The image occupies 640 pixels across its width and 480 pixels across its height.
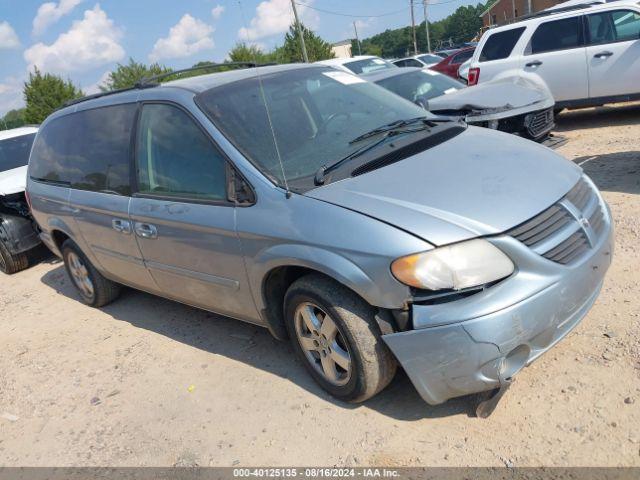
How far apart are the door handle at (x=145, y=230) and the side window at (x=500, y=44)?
7583 mm

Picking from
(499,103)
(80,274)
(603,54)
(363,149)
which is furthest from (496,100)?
(80,274)

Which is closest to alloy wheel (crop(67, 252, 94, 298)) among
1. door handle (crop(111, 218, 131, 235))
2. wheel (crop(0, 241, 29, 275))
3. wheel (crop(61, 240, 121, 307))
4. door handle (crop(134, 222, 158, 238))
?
wheel (crop(61, 240, 121, 307))

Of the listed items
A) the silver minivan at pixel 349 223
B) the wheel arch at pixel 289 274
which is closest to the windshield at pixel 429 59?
the silver minivan at pixel 349 223

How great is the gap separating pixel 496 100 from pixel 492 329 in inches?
194

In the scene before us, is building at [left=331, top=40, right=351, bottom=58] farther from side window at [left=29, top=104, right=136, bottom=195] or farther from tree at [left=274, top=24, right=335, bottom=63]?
side window at [left=29, top=104, right=136, bottom=195]

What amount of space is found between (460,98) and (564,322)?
4.73m

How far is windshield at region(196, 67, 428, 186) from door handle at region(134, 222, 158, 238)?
89 centimetres

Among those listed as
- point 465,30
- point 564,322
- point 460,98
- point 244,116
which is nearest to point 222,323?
point 244,116

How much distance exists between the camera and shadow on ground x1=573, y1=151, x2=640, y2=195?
17.7ft

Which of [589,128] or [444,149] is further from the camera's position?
[589,128]

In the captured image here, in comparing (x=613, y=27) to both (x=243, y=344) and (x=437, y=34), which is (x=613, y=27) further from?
(x=437, y=34)

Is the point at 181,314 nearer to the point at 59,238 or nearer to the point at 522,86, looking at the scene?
the point at 59,238

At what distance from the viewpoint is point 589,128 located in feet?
28.4

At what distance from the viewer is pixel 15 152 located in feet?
27.6
